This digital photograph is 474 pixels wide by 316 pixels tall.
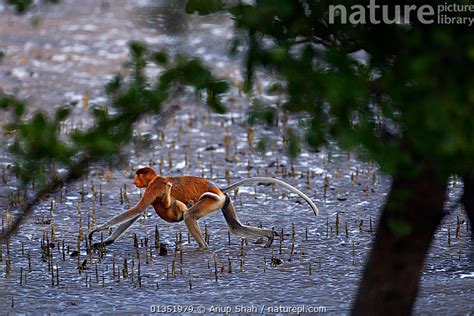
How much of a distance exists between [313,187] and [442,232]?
1921 mm

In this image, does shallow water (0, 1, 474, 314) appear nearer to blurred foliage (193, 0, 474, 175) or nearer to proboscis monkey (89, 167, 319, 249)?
proboscis monkey (89, 167, 319, 249)

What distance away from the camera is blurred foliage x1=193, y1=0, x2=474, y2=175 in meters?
3.41

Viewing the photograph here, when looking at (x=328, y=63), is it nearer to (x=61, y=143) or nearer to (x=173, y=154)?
(x=61, y=143)

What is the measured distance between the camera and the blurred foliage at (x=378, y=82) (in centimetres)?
341

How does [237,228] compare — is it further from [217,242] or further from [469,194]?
[469,194]

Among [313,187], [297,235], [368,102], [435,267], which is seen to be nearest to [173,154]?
[313,187]

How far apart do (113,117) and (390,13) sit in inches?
48.6

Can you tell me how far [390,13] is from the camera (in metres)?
4.21

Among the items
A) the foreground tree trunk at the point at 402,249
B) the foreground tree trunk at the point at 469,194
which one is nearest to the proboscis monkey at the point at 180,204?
the foreground tree trunk at the point at 469,194

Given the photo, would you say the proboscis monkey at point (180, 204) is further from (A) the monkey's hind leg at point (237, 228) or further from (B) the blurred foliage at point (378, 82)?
(B) the blurred foliage at point (378, 82)

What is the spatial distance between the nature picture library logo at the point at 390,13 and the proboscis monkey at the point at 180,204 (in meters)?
4.05

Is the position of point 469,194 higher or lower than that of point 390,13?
lower

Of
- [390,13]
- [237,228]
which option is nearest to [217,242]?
[237,228]

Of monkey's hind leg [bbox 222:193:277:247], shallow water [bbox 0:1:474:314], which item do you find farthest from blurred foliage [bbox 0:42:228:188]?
monkey's hind leg [bbox 222:193:277:247]
